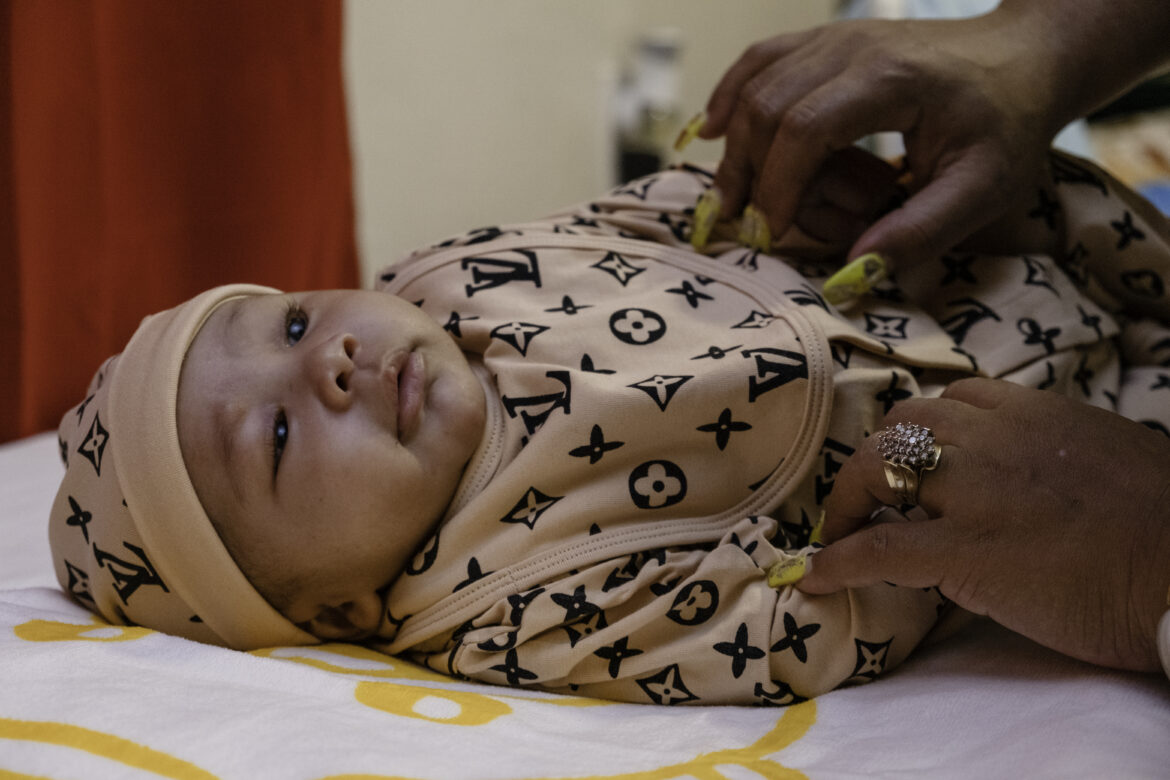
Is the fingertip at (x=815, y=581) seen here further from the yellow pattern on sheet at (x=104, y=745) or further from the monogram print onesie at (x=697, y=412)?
the yellow pattern on sheet at (x=104, y=745)

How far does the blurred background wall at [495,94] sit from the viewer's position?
82.0 inches

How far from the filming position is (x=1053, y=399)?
727 mm

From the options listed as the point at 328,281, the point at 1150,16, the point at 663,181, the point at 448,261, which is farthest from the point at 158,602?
the point at 1150,16

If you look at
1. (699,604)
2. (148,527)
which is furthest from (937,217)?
(148,527)

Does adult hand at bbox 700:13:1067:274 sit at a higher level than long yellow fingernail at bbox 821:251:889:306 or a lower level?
higher

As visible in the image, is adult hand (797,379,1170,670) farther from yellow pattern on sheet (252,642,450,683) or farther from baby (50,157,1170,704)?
yellow pattern on sheet (252,642,450,683)

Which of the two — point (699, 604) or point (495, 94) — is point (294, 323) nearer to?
point (699, 604)

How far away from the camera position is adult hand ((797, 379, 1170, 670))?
65cm

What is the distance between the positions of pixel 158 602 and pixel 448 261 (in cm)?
46

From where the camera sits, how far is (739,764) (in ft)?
2.02

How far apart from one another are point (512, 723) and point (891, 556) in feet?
1.00

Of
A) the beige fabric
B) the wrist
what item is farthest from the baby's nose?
the wrist

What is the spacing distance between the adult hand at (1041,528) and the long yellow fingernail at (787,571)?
0.05 m

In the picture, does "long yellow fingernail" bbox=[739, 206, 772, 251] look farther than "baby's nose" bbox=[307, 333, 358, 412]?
Yes
